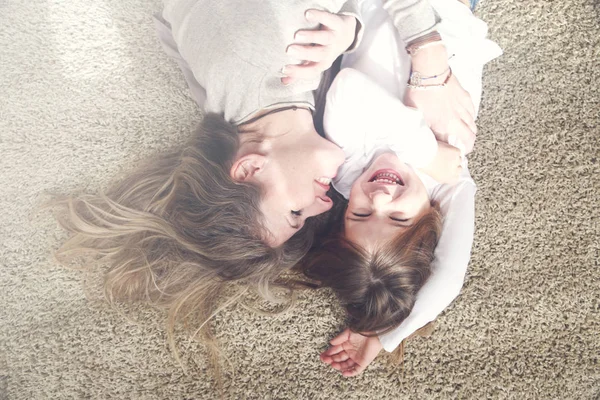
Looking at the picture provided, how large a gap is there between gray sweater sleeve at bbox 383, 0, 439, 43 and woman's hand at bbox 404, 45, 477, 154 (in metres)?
0.05

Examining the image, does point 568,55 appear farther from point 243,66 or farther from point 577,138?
point 243,66

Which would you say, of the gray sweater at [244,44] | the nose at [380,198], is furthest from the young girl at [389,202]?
the gray sweater at [244,44]

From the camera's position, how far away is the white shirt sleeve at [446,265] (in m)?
0.98

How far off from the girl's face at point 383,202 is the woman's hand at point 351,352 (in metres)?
0.27

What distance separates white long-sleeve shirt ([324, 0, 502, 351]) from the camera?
96cm

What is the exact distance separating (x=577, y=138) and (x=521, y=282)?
0.39m

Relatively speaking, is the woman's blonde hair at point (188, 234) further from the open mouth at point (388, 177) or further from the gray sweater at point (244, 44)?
the open mouth at point (388, 177)

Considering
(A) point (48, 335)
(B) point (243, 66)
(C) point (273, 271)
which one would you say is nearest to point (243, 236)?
(C) point (273, 271)

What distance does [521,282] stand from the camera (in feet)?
3.75

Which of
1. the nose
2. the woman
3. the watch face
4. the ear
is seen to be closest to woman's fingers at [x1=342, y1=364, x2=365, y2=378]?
the woman

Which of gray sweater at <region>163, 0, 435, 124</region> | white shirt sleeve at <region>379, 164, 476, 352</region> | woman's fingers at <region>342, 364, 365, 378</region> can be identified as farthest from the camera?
woman's fingers at <region>342, 364, 365, 378</region>

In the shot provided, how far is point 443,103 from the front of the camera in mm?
1037

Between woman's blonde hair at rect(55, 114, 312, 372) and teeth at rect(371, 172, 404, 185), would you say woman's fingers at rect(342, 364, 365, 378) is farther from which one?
teeth at rect(371, 172, 404, 185)

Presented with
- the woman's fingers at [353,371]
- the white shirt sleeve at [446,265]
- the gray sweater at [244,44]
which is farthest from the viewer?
the woman's fingers at [353,371]
